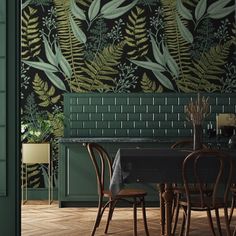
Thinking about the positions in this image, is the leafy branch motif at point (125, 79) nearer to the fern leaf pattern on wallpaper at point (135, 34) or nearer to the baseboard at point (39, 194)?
the fern leaf pattern on wallpaper at point (135, 34)

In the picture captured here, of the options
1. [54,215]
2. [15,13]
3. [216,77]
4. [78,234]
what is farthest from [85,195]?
[15,13]

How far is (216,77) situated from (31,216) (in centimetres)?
340

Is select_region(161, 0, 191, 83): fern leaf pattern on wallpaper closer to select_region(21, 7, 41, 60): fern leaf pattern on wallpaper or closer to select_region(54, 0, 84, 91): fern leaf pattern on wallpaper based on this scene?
select_region(54, 0, 84, 91): fern leaf pattern on wallpaper

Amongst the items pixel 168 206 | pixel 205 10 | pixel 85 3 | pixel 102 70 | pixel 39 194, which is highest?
pixel 85 3

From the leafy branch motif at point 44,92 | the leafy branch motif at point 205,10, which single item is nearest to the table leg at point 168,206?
the leafy branch motif at point 44,92

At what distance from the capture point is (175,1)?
7.59 meters

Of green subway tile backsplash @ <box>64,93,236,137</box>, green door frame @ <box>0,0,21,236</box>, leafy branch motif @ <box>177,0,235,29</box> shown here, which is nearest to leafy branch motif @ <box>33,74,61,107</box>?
green subway tile backsplash @ <box>64,93,236,137</box>

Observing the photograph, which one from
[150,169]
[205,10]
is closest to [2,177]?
[150,169]

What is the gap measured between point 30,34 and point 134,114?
1939mm

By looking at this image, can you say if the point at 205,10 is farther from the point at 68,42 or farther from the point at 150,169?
the point at 150,169

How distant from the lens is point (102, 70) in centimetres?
759

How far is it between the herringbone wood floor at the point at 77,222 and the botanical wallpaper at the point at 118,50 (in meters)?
1.13

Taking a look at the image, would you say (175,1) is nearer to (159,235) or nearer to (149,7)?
(149,7)

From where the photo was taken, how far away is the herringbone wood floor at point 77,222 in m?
5.16
